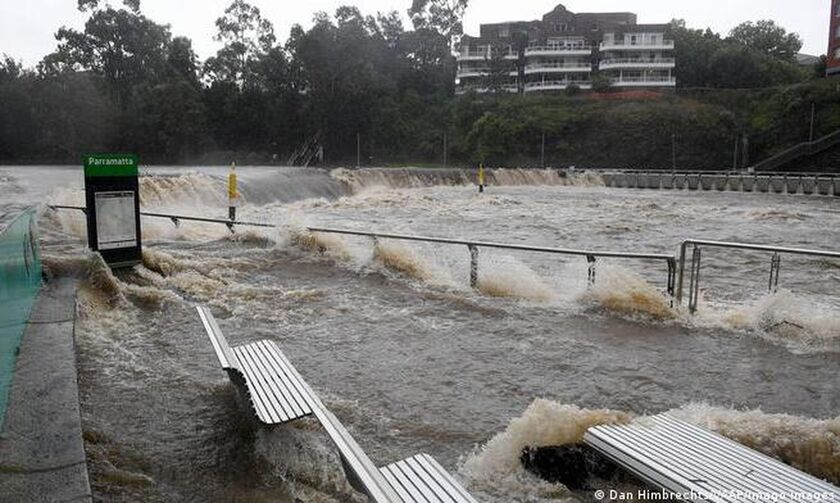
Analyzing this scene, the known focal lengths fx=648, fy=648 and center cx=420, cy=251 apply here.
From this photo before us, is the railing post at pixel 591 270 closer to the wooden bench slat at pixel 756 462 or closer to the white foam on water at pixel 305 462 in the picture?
the wooden bench slat at pixel 756 462

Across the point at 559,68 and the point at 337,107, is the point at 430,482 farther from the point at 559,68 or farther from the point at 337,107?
the point at 559,68

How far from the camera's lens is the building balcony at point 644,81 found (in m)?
76.6

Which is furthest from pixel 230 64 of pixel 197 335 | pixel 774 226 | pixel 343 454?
pixel 343 454

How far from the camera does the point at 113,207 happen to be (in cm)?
1031

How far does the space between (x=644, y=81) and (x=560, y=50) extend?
36.0 ft

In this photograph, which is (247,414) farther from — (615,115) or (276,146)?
(276,146)

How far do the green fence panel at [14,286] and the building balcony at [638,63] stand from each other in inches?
3124

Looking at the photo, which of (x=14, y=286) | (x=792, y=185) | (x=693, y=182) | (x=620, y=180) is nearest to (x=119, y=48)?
(x=620, y=180)

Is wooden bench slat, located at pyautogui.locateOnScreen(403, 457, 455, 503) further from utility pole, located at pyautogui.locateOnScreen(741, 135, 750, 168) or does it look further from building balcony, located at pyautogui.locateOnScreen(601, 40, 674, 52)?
building balcony, located at pyautogui.locateOnScreen(601, 40, 674, 52)

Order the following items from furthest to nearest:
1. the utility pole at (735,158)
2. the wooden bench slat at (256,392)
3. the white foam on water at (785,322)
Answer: the utility pole at (735,158), the white foam on water at (785,322), the wooden bench slat at (256,392)

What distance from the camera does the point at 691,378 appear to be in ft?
20.7

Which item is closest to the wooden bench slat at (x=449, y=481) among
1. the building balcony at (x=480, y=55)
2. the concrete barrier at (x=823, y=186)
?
the concrete barrier at (x=823, y=186)

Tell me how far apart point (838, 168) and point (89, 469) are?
5520 cm

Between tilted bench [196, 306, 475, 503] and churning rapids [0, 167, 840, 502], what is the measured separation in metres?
0.32
